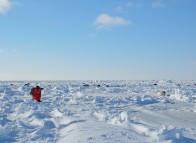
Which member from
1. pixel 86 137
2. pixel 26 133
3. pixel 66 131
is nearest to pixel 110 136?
pixel 86 137

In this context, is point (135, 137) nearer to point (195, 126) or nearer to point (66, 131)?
point (66, 131)

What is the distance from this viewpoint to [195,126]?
780 centimetres

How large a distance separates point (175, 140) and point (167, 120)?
3.25 meters

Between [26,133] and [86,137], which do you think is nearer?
[86,137]

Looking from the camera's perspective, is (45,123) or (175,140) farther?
(45,123)

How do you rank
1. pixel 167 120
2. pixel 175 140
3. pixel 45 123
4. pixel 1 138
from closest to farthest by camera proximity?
1. pixel 175 140
2. pixel 1 138
3. pixel 45 123
4. pixel 167 120

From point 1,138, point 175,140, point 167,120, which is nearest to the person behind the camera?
point 175,140

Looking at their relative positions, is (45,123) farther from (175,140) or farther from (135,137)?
(175,140)

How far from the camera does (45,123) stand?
24.7ft

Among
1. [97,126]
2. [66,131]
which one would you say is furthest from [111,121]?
[66,131]

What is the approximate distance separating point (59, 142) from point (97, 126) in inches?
54.6

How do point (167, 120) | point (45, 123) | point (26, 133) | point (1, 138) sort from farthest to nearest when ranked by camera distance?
point (167, 120)
point (45, 123)
point (26, 133)
point (1, 138)

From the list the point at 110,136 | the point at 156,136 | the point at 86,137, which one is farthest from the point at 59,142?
the point at 156,136

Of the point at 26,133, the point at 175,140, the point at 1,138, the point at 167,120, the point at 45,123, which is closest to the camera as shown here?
the point at 175,140
